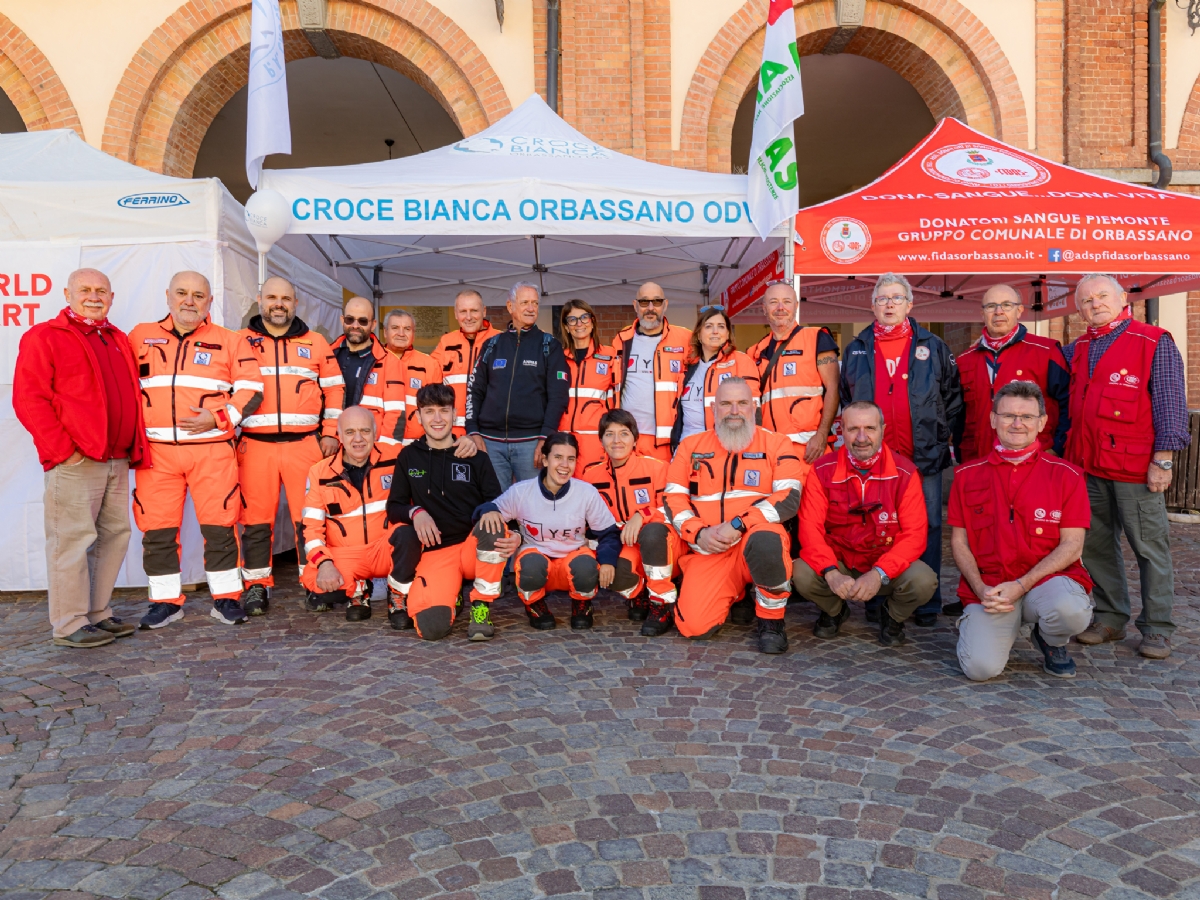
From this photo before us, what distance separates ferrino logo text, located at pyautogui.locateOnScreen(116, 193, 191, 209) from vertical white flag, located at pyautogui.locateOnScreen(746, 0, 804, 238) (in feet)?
13.6

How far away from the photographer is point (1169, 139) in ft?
32.1

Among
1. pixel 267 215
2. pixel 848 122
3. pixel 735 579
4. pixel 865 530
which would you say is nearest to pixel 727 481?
pixel 735 579

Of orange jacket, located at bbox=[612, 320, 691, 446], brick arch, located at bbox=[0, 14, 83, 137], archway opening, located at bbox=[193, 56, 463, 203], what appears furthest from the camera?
archway opening, located at bbox=[193, 56, 463, 203]

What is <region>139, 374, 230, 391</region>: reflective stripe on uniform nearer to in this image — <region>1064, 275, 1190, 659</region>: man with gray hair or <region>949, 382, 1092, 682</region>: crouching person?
<region>949, 382, 1092, 682</region>: crouching person

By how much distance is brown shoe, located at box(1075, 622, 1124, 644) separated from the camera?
14.4 ft

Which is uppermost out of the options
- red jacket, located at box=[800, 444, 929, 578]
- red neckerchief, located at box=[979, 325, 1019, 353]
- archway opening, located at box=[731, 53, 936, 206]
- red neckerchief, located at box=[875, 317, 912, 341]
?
archway opening, located at box=[731, 53, 936, 206]

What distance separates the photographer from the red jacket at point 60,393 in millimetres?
4363

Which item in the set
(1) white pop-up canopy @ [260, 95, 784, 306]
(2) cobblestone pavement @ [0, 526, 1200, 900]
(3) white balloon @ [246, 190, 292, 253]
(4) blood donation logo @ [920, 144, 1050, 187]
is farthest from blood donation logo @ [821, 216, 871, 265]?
(3) white balloon @ [246, 190, 292, 253]

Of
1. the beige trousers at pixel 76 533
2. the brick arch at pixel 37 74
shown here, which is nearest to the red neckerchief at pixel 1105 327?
the beige trousers at pixel 76 533

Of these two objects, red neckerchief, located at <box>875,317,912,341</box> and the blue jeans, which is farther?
the blue jeans

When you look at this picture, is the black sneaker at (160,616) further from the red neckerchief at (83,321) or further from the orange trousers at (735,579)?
the orange trousers at (735,579)

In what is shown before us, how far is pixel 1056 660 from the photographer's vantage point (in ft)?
12.8

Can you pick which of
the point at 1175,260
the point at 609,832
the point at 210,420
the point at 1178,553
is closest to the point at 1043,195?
the point at 1175,260

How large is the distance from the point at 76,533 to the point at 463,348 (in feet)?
9.40
